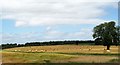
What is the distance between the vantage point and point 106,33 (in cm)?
8819

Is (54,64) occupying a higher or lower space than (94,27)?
lower

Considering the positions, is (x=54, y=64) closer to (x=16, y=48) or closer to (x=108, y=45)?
(x=16, y=48)

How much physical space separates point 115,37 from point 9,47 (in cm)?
3550

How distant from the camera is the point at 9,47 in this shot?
192ft

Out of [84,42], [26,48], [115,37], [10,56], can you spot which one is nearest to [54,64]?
[10,56]

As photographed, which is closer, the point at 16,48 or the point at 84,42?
the point at 16,48

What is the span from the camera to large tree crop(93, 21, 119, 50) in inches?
3366

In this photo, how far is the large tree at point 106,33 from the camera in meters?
85.5

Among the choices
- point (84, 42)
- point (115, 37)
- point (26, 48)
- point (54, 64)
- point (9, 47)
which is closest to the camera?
point (54, 64)

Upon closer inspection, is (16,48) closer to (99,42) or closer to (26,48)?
(26,48)

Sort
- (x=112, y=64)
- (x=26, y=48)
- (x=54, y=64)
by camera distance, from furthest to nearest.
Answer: (x=26, y=48) < (x=54, y=64) < (x=112, y=64)

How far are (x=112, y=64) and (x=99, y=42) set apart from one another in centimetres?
5506

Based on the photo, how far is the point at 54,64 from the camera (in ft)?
110

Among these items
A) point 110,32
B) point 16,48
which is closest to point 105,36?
point 110,32
